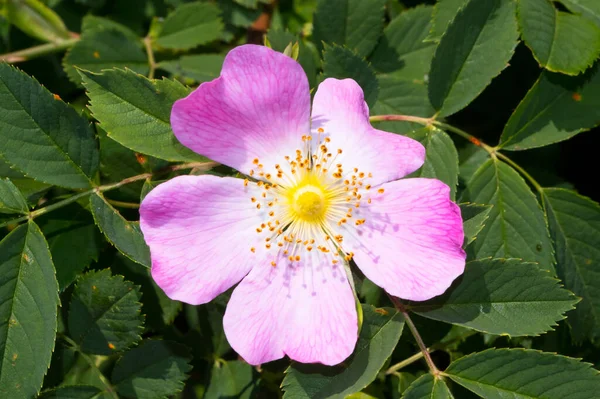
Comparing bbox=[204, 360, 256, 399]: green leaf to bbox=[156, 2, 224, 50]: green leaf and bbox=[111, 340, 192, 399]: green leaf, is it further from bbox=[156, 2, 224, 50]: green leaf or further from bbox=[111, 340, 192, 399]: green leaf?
bbox=[156, 2, 224, 50]: green leaf

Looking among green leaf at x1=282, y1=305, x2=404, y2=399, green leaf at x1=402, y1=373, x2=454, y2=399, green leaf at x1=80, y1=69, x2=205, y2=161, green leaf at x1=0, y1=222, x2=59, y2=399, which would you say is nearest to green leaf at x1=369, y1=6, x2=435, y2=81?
green leaf at x1=80, y1=69, x2=205, y2=161

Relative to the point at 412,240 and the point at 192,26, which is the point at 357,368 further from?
the point at 192,26

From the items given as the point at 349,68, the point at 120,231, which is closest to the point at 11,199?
the point at 120,231

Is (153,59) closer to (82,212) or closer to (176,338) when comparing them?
(82,212)

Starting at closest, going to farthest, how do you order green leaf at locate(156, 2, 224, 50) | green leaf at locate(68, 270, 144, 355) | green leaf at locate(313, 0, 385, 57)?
green leaf at locate(68, 270, 144, 355) < green leaf at locate(313, 0, 385, 57) < green leaf at locate(156, 2, 224, 50)

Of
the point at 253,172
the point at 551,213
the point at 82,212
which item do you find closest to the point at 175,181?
the point at 253,172

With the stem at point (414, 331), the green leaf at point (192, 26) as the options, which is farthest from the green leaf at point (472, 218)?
the green leaf at point (192, 26)

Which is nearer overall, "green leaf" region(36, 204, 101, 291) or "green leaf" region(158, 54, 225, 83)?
"green leaf" region(36, 204, 101, 291)
